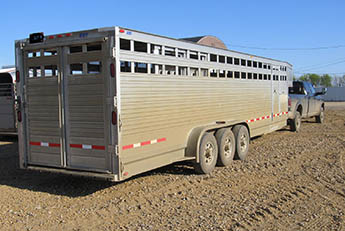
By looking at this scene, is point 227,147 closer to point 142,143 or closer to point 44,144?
point 142,143

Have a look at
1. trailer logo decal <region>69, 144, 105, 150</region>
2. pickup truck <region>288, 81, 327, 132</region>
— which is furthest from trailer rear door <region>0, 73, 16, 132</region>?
pickup truck <region>288, 81, 327, 132</region>

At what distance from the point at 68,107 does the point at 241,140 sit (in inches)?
172

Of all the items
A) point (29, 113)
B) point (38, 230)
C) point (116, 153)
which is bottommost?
point (38, 230)

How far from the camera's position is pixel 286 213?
183 inches

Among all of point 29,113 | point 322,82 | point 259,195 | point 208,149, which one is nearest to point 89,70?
point 29,113

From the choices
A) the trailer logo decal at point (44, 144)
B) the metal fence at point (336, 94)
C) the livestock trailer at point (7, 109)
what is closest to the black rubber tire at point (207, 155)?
the trailer logo decal at point (44, 144)

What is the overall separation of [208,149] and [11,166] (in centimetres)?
458

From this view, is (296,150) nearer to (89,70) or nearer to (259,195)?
(259,195)

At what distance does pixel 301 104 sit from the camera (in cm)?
1365

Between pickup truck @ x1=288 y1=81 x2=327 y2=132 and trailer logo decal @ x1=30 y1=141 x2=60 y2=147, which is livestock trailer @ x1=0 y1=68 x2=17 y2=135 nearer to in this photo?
trailer logo decal @ x1=30 y1=141 x2=60 y2=147

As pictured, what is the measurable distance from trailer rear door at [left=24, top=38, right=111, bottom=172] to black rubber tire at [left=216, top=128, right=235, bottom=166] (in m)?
2.90

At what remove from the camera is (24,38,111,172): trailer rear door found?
5191 mm

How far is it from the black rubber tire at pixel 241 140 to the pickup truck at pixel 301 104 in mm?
4643

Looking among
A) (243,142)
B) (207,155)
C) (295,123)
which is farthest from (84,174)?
(295,123)
